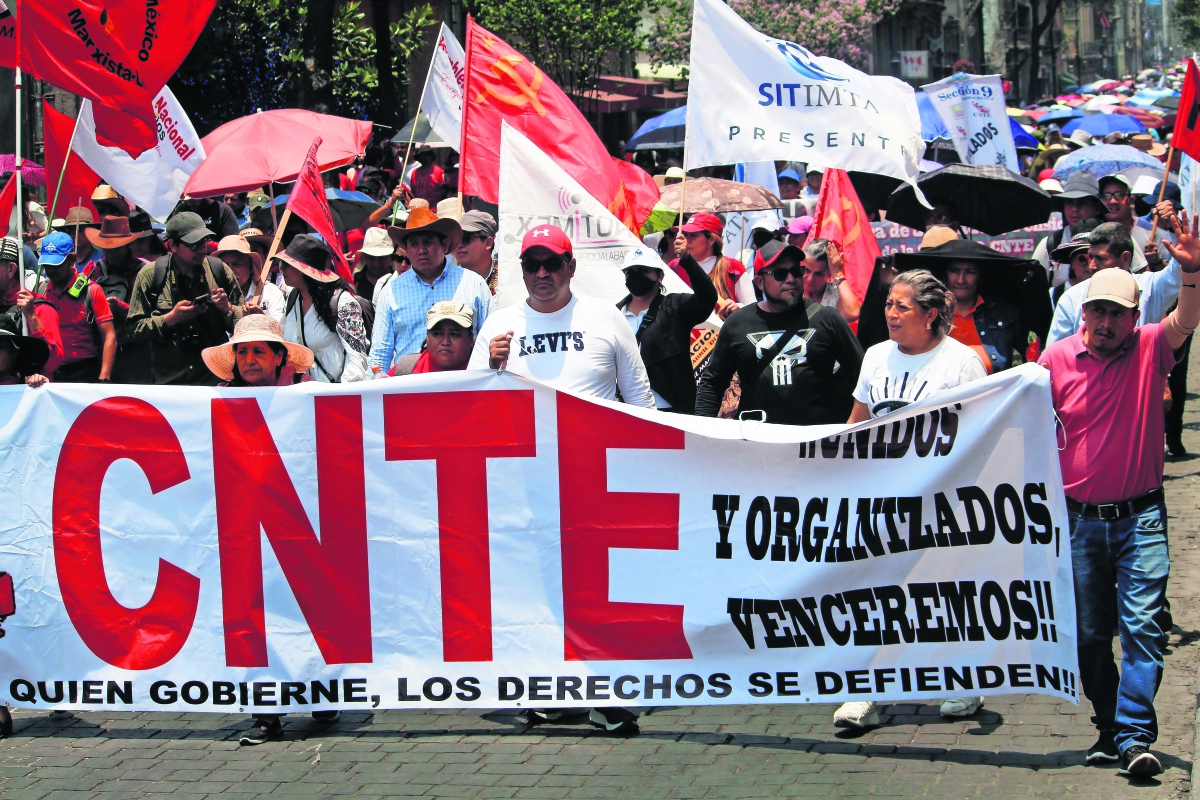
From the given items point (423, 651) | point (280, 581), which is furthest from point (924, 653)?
point (280, 581)

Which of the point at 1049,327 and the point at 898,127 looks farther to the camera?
the point at 898,127

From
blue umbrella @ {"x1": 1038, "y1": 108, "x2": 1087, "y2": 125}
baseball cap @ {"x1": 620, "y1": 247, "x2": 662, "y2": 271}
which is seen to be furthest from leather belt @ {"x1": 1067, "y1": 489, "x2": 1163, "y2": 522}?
blue umbrella @ {"x1": 1038, "y1": 108, "x2": 1087, "y2": 125}

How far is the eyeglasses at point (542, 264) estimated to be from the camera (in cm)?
579

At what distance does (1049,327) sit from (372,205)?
29.1 feet

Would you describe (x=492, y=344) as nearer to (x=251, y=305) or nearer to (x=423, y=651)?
(x=423, y=651)

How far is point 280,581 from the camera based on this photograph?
18.0 ft

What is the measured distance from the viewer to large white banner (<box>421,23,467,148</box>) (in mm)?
11344

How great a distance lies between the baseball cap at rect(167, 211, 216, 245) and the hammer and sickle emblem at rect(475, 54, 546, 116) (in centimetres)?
196

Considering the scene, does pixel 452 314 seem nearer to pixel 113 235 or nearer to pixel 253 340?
A: pixel 253 340

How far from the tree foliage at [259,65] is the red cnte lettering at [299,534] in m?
16.4

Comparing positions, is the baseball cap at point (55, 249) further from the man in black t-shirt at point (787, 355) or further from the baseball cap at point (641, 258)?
the man in black t-shirt at point (787, 355)

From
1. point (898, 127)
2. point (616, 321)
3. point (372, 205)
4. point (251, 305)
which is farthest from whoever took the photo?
point (372, 205)

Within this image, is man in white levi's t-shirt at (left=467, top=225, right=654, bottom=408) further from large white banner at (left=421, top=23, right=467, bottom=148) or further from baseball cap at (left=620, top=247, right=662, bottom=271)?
large white banner at (left=421, top=23, right=467, bottom=148)

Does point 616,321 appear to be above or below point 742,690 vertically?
above
